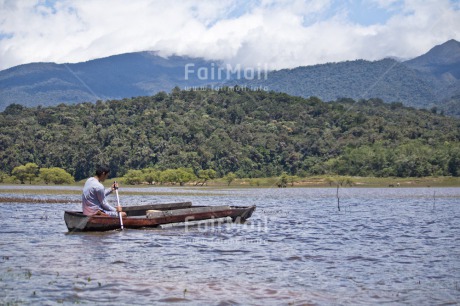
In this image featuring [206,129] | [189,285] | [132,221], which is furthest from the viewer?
[206,129]

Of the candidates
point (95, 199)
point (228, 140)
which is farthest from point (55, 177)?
point (95, 199)

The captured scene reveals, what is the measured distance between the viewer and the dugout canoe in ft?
91.8

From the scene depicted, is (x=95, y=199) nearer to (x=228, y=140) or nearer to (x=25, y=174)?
(x=25, y=174)

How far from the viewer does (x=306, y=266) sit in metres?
21.1

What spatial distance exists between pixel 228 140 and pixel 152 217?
10966 cm

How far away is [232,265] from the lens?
68.8 ft

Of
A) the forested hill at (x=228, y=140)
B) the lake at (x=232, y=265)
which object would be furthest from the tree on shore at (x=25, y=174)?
the lake at (x=232, y=265)

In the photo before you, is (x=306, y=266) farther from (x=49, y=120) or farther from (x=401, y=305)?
(x=49, y=120)

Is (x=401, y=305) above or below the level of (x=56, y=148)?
below

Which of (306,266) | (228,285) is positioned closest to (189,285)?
(228,285)

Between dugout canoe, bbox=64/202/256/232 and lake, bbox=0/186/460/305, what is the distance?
17.7 inches

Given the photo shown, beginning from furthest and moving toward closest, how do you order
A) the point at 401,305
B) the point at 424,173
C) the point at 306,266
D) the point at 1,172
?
the point at 1,172, the point at 424,173, the point at 306,266, the point at 401,305

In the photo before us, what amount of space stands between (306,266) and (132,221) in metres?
11.0

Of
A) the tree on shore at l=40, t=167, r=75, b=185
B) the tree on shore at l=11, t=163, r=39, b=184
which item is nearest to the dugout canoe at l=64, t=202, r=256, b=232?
the tree on shore at l=40, t=167, r=75, b=185
